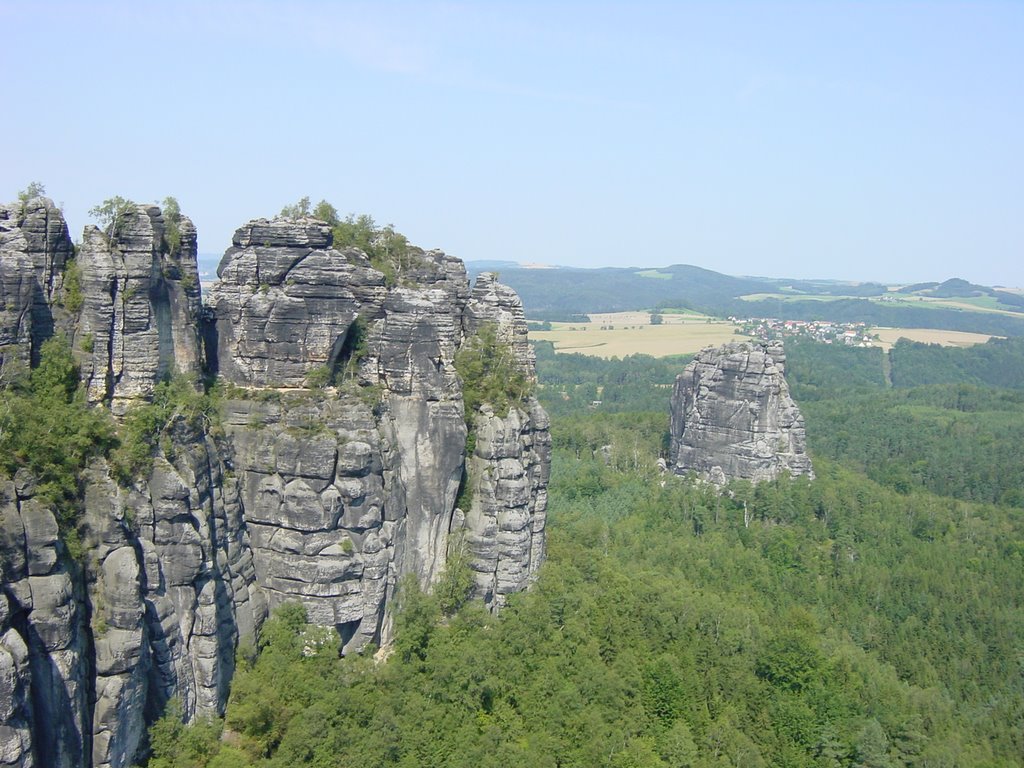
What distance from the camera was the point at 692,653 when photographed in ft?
126

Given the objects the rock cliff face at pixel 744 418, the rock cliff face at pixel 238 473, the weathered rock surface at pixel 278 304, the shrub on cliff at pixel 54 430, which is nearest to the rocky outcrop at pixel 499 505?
the rock cliff face at pixel 238 473

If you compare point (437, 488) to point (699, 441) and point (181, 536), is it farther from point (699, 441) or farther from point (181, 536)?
point (699, 441)

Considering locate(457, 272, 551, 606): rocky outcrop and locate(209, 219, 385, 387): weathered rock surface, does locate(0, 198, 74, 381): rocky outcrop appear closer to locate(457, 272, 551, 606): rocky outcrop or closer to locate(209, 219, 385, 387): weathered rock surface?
locate(209, 219, 385, 387): weathered rock surface

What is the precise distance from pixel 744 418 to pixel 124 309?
5288cm

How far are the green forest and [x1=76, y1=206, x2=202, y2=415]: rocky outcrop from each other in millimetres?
9822

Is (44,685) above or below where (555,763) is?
above

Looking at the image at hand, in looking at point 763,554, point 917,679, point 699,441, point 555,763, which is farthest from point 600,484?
point 555,763

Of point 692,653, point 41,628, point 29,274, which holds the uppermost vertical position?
point 29,274

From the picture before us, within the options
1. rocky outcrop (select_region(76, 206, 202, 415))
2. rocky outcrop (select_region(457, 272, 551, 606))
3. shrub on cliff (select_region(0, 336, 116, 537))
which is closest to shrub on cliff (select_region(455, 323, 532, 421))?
rocky outcrop (select_region(457, 272, 551, 606))

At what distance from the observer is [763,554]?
198ft

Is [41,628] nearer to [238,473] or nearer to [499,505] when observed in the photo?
[238,473]

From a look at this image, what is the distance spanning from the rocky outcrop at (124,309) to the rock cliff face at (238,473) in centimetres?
7

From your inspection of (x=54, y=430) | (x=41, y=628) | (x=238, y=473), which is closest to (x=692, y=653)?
(x=238, y=473)

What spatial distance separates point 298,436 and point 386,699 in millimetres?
9646
